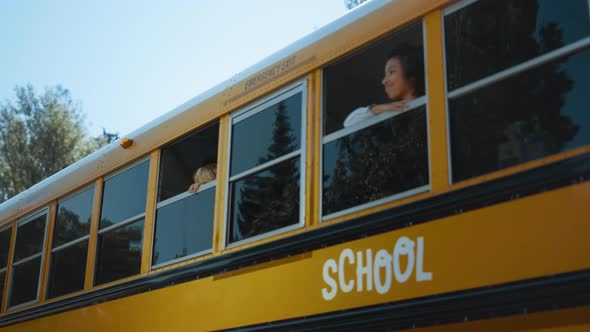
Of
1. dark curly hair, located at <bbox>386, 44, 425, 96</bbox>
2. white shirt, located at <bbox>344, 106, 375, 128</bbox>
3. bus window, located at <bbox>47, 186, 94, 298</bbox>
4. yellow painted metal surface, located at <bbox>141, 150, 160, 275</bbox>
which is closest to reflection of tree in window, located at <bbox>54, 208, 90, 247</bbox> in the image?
bus window, located at <bbox>47, 186, 94, 298</bbox>

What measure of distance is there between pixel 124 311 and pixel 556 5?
2.90 m

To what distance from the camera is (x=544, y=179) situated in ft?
8.54

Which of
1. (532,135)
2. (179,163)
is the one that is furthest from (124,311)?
(532,135)

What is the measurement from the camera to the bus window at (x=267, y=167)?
12.3 ft

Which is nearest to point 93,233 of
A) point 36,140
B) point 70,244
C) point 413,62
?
point 70,244

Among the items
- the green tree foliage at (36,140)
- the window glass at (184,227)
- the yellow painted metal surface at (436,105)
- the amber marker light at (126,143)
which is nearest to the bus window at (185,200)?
the window glass at (184,227)

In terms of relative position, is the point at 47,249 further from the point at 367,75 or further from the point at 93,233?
the point at 367,75

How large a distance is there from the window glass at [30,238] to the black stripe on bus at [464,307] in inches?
125

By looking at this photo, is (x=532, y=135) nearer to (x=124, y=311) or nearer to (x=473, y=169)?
(x=473, y=169)

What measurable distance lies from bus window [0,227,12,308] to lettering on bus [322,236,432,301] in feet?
13.1

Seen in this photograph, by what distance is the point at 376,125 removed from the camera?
3.37 m

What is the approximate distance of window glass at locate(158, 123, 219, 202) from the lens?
14.5ft

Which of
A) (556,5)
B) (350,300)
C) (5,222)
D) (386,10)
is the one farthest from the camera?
(5,222)

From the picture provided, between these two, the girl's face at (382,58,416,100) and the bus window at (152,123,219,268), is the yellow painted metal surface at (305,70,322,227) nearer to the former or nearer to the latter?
the girl's face at (382,58,416,100)
